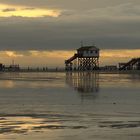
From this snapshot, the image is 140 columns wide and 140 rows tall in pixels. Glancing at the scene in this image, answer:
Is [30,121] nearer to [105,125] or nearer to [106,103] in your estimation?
[105,125]

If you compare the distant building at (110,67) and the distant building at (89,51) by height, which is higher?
the distant building at (89,51)

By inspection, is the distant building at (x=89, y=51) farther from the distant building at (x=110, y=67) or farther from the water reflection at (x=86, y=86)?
the water reflection at (x=86, y=86)

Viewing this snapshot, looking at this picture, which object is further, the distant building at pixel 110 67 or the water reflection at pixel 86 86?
the distant building at pixel 110 67

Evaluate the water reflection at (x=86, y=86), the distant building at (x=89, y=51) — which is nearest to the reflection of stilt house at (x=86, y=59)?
the distant building at (x=89, y=51)

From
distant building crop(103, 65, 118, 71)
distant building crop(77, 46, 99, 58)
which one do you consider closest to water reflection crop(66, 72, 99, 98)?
distant building crop(77, 46, 99, 58)

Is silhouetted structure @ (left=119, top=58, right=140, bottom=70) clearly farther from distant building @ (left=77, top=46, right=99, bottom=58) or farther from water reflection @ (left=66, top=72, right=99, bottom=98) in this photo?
water reflection @ (left=66, top=72, right=99, bottom=98)

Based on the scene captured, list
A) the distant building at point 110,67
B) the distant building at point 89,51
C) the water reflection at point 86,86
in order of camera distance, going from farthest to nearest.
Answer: the distant building at point 110,67
the distant building at point 89,51
the water reflection at point 86,86

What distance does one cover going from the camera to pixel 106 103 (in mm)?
27391

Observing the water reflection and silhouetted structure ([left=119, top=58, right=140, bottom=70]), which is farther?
silhouetted structure ([left=119, top=58, right=140, bottom=70])

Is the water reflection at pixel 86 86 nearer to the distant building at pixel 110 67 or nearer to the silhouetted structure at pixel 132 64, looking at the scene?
the silhouetted structure at pixel 132 64

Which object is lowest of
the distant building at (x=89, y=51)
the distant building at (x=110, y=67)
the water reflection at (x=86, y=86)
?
the water reflection at (x=86, y=86)

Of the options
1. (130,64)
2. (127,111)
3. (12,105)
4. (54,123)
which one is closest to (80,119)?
(54,123)

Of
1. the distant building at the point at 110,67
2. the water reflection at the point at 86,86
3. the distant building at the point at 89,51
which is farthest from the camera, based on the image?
the distant building at the point at 110,67

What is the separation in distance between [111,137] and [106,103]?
1270 cm
